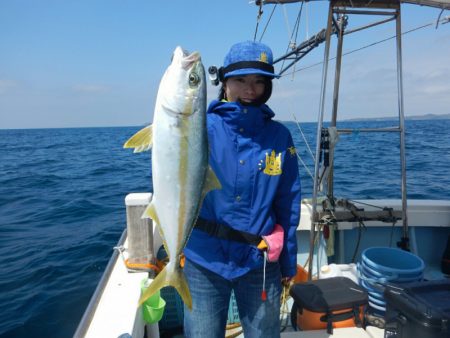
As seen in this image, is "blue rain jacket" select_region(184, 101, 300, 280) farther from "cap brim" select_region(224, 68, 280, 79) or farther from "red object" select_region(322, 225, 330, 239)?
"red object" select_region(322, 225, 330, 239)

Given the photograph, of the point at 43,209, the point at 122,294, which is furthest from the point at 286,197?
the point at 43,209

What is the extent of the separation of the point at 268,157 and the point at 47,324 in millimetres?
4490

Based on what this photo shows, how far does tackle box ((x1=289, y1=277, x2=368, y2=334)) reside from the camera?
3.09m

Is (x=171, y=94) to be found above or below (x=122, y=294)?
above

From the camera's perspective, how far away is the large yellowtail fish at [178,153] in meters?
1.76

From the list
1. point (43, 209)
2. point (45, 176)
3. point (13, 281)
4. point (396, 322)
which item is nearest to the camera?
point (396, 322)

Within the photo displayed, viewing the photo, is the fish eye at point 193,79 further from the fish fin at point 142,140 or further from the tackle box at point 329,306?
the tackle box at point 329,306

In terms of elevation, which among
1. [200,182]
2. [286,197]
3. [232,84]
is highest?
[232,84]

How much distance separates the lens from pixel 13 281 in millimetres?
5973

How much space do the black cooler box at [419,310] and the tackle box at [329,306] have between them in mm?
420

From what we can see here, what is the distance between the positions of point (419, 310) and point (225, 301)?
1.36m

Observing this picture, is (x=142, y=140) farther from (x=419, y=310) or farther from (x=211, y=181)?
(x=419, y=310)

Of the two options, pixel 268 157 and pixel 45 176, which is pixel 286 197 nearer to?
pixel 268 157

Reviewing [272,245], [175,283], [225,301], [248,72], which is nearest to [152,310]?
[225,301]
